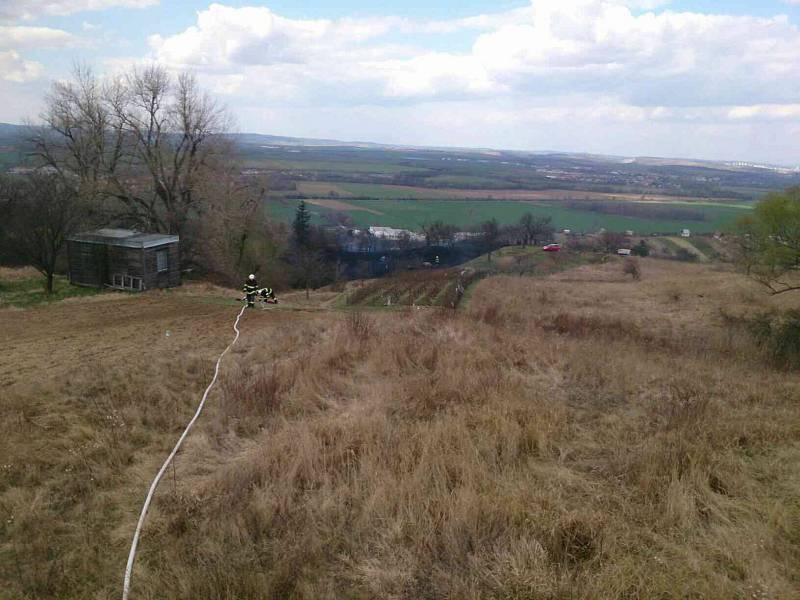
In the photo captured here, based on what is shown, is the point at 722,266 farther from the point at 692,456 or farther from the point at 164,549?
the point at 164,549

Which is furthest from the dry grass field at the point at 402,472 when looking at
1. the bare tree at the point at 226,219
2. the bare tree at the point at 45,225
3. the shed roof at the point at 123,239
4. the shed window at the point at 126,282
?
the bare tree at the point at 226,219

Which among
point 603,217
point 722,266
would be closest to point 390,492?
point 722,266

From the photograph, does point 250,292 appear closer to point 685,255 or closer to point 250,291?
point 250,291

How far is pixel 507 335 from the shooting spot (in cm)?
1036

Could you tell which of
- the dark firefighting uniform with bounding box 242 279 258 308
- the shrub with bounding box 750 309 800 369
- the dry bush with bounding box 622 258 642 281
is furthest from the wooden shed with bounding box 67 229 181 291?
the dry bush with bounding box 622 258 642 281

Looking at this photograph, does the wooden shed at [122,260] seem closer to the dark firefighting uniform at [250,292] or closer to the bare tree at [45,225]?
the bare tree at [45,225]

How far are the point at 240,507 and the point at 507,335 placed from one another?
22.7 feet

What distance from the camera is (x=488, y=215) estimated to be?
61.4m

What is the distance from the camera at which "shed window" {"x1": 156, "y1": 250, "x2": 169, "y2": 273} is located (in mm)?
18672

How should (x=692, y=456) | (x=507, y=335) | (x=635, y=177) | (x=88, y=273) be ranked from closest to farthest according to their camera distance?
(x=692, y=456) < (x=507, y=335) < (x=88, y=273) < (x=635, y=177)

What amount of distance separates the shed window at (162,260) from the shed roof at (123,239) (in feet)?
1.12

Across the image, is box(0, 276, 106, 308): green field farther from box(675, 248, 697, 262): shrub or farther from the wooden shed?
box(675, 248, 697, 262): shrub

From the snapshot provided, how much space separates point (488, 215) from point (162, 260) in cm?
4689

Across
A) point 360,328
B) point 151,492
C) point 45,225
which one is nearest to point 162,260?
point 45,225
